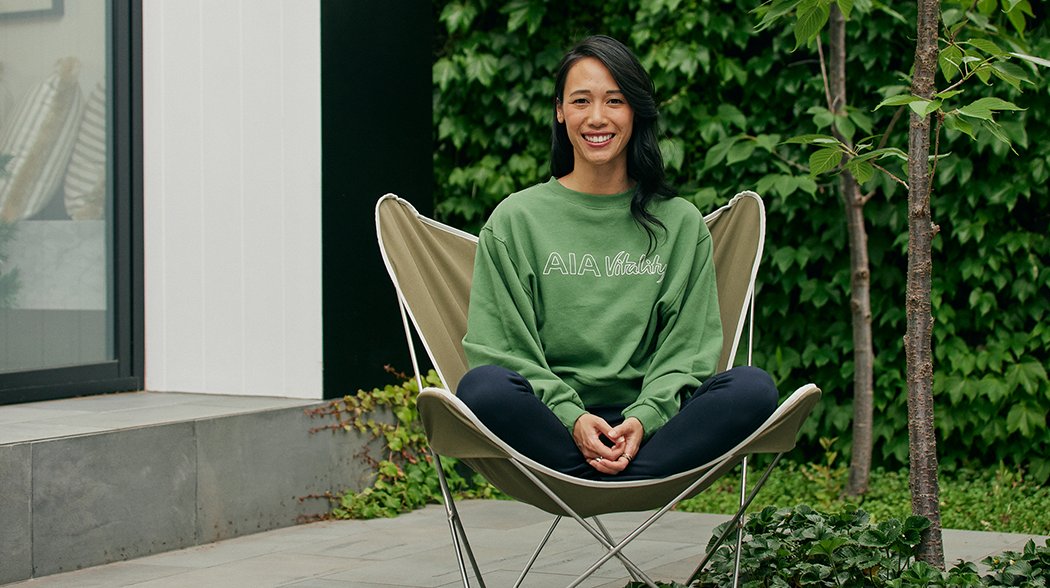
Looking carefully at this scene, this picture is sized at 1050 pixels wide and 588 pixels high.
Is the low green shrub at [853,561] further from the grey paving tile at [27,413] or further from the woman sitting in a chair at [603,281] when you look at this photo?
the grey paving tile at [27,413]

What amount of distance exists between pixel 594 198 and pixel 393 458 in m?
1.88

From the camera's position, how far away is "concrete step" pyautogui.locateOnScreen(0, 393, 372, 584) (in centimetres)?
312

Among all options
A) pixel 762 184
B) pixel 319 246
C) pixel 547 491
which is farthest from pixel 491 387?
pixel 762 184

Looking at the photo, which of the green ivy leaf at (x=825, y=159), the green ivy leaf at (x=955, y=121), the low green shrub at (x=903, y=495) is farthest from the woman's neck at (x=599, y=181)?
the low green shrub at (x=903, y=495)

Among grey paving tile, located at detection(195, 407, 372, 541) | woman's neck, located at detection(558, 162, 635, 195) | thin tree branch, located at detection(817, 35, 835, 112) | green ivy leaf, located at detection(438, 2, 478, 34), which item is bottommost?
grey paving tile, located at detection(195, 407, 372, 541)

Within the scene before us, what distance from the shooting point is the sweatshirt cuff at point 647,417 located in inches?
94.1

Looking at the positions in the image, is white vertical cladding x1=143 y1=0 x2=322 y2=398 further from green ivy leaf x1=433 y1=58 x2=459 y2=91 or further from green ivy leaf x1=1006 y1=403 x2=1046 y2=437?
green ivy leaf x1=1006 y1=403 x2=1046 y2=437

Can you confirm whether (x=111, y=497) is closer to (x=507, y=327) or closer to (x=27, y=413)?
(x=27, y=413)

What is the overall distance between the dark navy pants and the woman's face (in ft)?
1.83

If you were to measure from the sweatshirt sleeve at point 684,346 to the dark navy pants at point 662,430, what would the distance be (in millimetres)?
79

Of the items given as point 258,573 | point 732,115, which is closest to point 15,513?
point 258,573

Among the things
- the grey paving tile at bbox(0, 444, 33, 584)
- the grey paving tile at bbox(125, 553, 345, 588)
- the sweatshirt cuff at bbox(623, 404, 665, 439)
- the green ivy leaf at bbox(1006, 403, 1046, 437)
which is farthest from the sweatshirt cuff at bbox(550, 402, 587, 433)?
the green ivy leaf at bbox(1006, 403, 1046, 437)

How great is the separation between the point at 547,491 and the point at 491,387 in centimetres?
21

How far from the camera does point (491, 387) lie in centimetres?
226
